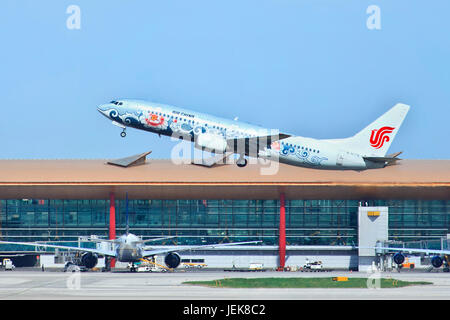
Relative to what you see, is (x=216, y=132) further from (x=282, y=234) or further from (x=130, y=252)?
(x=282, y=234)

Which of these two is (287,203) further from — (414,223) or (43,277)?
(43,277)

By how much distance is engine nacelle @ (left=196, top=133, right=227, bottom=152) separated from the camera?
98500 mm

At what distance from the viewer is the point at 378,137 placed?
11162 centimetres

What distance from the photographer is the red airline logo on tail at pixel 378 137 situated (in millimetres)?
111438

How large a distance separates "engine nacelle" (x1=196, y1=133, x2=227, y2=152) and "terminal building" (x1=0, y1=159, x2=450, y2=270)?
47.7 m

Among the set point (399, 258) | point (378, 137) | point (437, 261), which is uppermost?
point (378, 137)

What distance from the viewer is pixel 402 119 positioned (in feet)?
373

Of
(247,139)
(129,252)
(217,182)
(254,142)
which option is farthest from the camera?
(217,182)

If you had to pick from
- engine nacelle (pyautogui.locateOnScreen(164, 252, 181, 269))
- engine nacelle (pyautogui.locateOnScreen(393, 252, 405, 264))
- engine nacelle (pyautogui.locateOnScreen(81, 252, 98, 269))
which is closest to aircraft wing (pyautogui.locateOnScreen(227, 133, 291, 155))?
engine nacelle (pyautogui.locateOnScreen(164, 252, 181, 269))

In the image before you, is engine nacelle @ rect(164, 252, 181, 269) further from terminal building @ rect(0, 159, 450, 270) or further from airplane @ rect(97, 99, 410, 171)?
airplane @ rect(97, 99, 410, 171)

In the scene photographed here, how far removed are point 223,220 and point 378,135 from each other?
5072 centimetres

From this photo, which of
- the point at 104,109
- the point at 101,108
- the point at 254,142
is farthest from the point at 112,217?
the point at 254,142
